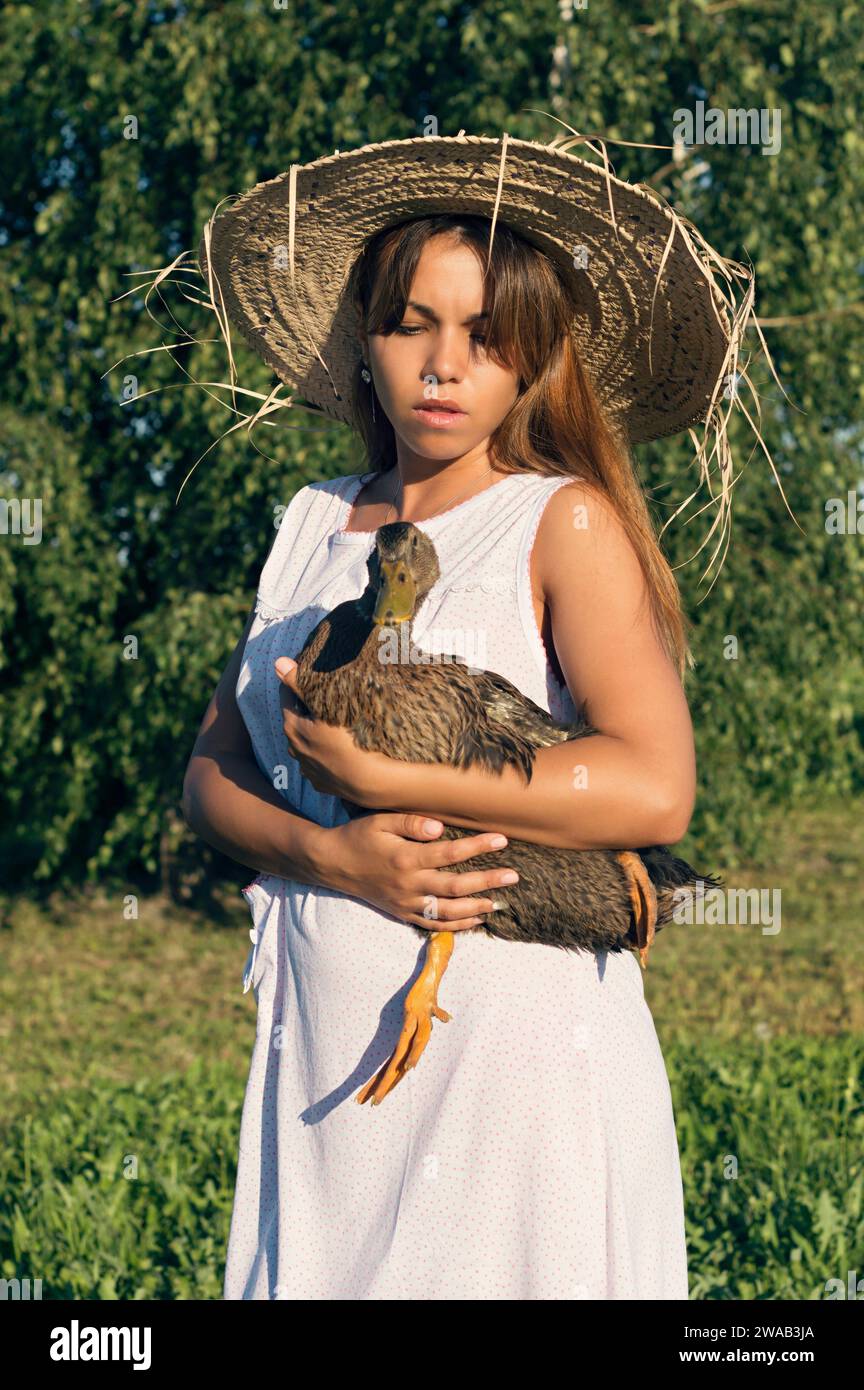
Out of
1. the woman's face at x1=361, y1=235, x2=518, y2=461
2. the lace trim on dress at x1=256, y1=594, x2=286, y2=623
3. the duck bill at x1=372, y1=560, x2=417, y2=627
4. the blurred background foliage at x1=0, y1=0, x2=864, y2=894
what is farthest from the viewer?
the blurred background foliage at x1=0, y1=0, x2=864, y2=894

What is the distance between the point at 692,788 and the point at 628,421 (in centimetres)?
89

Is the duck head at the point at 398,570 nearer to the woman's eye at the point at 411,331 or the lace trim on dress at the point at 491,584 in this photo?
the lace trim on dress at the point at 491,584

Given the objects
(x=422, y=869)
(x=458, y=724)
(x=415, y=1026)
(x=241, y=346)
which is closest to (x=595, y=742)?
(x=458, y=724)

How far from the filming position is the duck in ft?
6.24

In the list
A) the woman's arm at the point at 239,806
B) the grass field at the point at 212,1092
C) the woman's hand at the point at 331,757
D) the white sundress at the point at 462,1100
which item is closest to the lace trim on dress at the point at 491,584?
the white sundress at the point at 462,1100

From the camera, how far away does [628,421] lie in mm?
2619

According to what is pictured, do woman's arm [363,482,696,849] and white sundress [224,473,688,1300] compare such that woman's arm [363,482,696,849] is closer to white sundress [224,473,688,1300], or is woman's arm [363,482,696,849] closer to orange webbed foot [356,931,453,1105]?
white sundress [224,473,688,1300]

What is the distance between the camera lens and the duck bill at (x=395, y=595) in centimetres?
186

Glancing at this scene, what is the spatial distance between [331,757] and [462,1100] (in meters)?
0.51

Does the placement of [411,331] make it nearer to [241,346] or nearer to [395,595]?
[395,595]

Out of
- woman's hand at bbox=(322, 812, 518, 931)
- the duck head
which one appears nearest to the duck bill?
the duck head

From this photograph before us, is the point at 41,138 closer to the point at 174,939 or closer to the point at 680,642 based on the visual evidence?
the point at 174,939

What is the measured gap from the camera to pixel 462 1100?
198 centimetres
